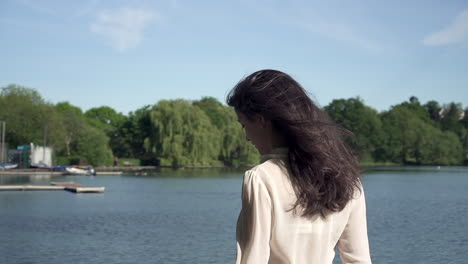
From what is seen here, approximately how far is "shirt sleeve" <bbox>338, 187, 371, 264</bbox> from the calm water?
14030mm

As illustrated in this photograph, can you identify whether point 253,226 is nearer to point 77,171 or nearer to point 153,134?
point 77,171

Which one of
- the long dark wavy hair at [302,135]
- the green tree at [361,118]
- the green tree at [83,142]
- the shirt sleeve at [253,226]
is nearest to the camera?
the shirt sleeve at [253,226]

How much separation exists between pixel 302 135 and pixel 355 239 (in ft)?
1.11

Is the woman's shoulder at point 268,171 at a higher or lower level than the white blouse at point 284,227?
higher

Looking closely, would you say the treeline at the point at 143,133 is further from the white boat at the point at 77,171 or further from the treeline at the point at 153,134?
the white boat at the point at 77,171

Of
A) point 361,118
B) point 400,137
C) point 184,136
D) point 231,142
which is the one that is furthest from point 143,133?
point 400,137

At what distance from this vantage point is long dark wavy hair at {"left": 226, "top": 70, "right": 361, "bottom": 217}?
4.92 feet

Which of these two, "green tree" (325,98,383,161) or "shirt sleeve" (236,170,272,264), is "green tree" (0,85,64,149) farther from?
"shirt sleeve" (236,170,272,264)

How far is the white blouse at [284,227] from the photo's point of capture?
1.37m

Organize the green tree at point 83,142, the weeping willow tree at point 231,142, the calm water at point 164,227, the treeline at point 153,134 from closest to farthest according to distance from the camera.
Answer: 1. the calm water at point 164,227
2. the treeline at point 153,134
3. the green tree at point 83,142
4. the weeping willow tree at point 231,142

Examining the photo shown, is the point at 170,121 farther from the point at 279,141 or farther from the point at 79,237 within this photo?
the point at 279,141

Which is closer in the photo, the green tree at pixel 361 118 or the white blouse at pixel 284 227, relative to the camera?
the white blouse at pixel 284 227

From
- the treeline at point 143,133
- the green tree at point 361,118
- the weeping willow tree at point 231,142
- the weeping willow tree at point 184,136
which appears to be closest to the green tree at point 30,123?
the treeline at point 143,133

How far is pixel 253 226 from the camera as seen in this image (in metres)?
1.37
